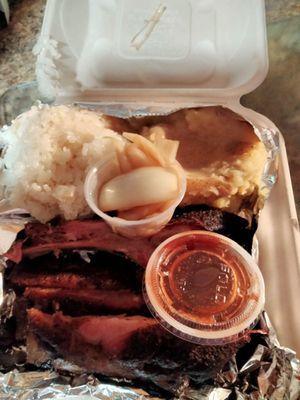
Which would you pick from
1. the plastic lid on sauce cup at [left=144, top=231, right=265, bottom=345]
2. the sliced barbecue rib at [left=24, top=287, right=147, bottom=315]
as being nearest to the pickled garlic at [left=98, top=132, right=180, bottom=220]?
the plastic lid on sauce cup at [left=144, top=231, right=265, bottom=345]

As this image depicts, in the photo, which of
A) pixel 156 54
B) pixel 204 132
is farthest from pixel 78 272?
pixel 156 54

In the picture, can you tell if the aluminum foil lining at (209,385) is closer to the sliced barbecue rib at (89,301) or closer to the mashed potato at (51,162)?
the sliced barbecue rib at (89,301)

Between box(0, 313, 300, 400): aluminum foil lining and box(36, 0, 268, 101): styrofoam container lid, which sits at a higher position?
box(36, 0, 268, 101): styrofoam container lid

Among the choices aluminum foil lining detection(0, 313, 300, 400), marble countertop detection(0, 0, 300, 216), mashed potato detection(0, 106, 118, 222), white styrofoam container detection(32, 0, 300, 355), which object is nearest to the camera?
aluminum foil lining detection(0, 313, 300, 400)

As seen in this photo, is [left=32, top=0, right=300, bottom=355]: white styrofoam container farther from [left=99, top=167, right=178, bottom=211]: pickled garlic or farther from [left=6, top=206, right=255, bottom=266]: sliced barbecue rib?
[left=99, top=167, right=178, bottom=211]: pickled garlic

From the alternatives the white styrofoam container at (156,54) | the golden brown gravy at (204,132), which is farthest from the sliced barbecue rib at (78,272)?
the white styrofoam container at (156,54)

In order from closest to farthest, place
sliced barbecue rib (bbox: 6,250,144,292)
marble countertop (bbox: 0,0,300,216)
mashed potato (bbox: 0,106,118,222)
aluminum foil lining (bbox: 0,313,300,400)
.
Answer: aluminum foil lining (bbox: 0,313,300,400) → sliced barbecue rib (bbox: 6,250,144,292) → mashed potato (bbox: 0,106,118,222) → marble countertop (bbox: 0,0,300,216)

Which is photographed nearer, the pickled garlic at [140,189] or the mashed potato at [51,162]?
the pickled garlic at [140,189]

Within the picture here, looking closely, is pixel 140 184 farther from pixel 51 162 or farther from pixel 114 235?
pixel 51 162
